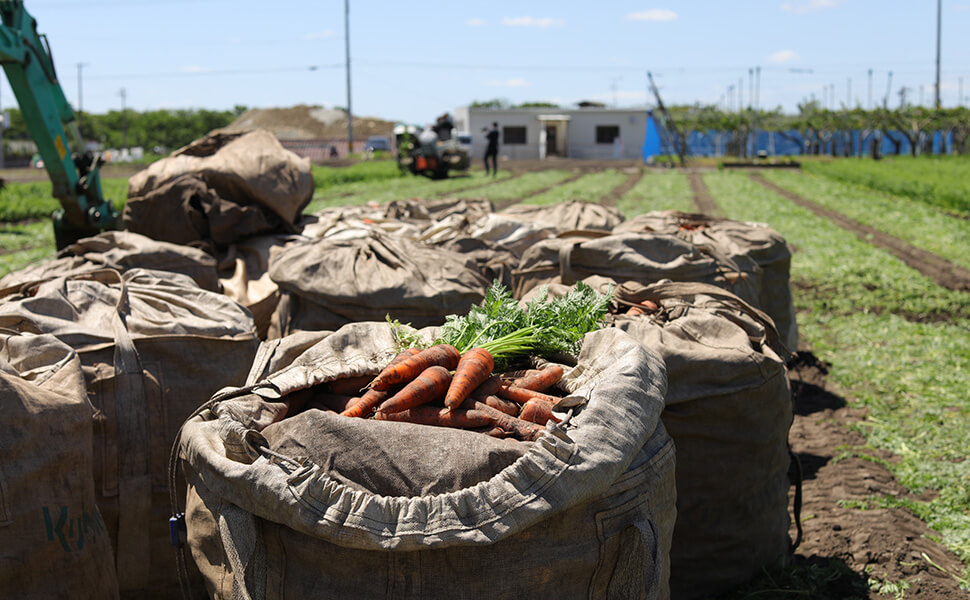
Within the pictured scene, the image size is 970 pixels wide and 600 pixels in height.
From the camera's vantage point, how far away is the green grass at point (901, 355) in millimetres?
4465

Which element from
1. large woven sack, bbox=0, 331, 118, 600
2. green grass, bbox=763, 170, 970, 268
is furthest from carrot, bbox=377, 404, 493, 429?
green grass, bbox=763, 170, 970, 268

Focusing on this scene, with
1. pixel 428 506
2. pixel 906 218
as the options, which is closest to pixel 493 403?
pixel 428 506

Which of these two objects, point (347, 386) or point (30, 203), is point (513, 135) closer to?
point (30, 203)

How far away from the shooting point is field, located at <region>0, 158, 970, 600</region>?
3.61 metres

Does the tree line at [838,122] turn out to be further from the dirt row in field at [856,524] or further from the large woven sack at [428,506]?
the large woven sack at [428,506]

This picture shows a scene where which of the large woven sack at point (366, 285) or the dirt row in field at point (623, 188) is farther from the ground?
the dirt row in field at point (623, 188)

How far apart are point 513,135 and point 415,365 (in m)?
56.1

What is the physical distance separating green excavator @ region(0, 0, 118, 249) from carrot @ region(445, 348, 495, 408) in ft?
22.2

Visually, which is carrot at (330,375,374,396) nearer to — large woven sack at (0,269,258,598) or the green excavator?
large woven sack at (0,269,258,598)

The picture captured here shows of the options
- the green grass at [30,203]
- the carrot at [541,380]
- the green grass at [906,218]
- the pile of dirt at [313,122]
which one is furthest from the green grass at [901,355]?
the pile of dirt at [313,122]

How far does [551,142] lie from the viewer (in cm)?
5688

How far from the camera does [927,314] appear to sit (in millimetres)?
8617

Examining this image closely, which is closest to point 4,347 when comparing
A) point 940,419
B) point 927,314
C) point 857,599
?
point 857,599

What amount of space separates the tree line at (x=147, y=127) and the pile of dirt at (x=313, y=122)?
13.0 ft
